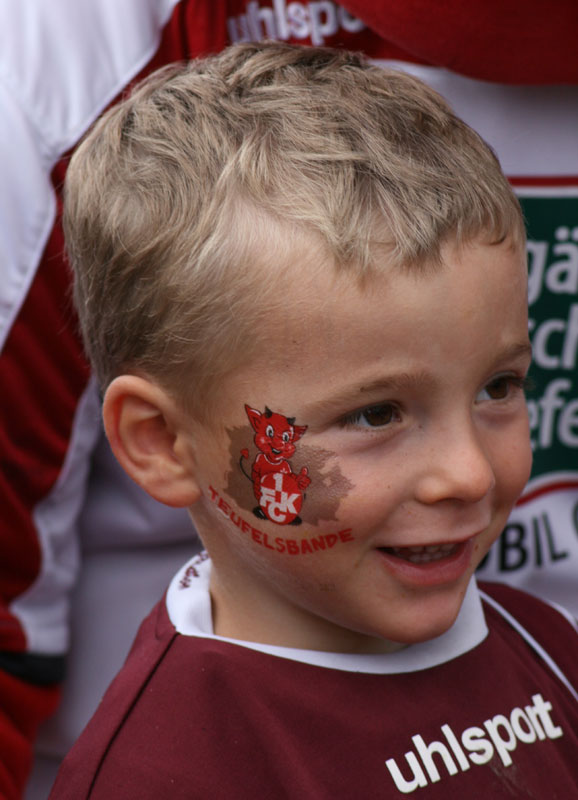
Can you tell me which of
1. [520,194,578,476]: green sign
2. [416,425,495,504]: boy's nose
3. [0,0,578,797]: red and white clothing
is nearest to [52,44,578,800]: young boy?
[416,425,495,504]: boy's nose

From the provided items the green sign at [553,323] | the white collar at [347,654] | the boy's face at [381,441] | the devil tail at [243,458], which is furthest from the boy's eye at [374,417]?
the green sign at [553,323]

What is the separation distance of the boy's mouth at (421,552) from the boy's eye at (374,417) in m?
0.13

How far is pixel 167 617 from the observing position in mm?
1196

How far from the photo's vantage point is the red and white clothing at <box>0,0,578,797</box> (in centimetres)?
133

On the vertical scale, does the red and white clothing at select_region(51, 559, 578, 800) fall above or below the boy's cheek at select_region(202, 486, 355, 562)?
below

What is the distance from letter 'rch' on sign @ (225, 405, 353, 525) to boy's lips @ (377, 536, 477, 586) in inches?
3.2

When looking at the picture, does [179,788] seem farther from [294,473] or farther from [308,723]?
[294,473]

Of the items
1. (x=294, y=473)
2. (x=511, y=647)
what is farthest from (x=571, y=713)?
(x=294, y=473)

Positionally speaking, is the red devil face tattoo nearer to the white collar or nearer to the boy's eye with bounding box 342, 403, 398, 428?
the boy's eye with bounding box 342, 403, 398, 428

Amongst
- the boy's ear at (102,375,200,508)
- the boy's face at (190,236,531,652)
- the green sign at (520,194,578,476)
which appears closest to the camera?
the boy's face at (190,236,531,652)

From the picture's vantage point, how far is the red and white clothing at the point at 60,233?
133 centimetres

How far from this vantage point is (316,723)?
42.6 inches

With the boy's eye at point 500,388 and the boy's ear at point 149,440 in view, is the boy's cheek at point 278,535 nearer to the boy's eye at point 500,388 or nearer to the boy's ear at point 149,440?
the boy's ear at point 149,440

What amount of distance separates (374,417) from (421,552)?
153 mm
